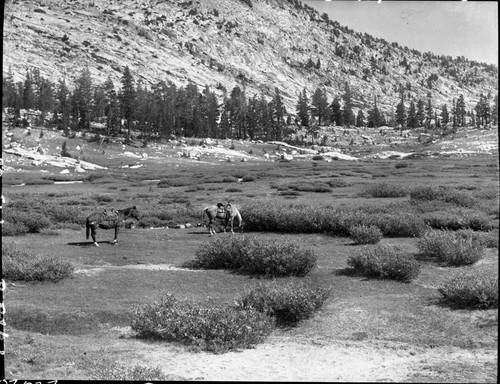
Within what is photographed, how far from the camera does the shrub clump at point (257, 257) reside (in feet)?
50.0

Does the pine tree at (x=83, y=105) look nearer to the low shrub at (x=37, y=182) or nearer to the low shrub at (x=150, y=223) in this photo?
the low shrub at (x=37, y=182)

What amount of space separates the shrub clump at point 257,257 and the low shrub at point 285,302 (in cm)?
320

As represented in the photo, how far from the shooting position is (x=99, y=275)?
1540 centimetres

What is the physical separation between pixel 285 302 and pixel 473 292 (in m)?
4.36

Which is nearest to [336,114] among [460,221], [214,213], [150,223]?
[150,223]

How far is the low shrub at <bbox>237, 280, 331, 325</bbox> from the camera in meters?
11.2

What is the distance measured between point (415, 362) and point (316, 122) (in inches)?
6706

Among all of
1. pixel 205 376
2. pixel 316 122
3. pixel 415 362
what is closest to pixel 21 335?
pixel 205 376

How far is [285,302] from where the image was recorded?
1121 centimetres

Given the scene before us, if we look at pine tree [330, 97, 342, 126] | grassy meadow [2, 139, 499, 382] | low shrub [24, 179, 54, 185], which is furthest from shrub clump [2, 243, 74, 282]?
pine tree [330, 97, 342, 126]

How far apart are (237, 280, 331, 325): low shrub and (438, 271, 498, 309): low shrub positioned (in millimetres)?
3058

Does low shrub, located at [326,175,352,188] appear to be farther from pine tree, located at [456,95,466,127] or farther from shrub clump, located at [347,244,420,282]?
pine tree, located at [456,95,466,127]

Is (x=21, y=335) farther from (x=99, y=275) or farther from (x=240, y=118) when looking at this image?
(x=240, y=118)

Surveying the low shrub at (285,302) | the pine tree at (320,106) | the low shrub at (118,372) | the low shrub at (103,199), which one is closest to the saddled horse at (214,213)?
the low shrub at (285,302)
